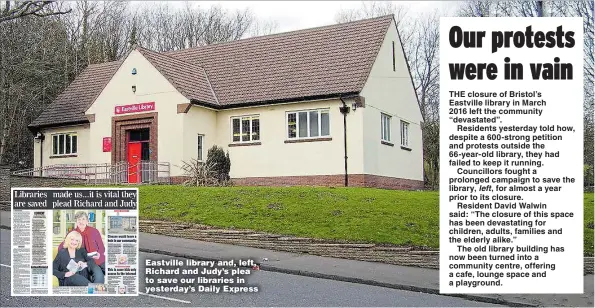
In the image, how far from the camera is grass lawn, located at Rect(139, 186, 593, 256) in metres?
5.65

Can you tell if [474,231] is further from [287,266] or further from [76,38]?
[76,38]

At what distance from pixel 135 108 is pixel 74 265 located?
26.4ft

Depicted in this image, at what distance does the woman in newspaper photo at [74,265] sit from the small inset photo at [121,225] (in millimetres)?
228

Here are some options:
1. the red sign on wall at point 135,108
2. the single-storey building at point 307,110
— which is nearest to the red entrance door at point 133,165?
the red sign on wall at point 135,108

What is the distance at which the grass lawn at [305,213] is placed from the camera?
5648mm

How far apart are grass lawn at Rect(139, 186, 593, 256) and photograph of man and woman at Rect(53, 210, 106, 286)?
51 cm

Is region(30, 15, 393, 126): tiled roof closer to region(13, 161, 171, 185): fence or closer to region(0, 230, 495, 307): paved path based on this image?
region(13, 161, 171, 185): fence

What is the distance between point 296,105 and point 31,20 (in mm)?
13802

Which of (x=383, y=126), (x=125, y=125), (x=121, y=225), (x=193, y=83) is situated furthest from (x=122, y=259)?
(x=383, y=126)

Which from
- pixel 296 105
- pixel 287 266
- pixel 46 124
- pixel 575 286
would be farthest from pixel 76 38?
pixel 296 105

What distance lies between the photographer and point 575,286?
14.3ft

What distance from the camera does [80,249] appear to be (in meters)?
4.43

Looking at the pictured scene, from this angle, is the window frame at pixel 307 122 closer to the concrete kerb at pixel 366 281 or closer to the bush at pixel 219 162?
the bush at pixel 219 162

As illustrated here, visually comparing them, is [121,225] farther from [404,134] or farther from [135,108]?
[404,134]
